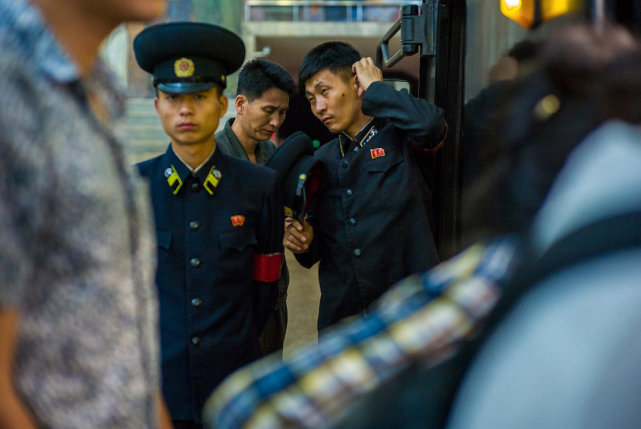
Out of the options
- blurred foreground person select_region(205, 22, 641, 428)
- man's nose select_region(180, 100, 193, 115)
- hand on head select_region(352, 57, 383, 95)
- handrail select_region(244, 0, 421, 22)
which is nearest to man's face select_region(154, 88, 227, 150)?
man's nose select_region(180, 100, 193, 115)

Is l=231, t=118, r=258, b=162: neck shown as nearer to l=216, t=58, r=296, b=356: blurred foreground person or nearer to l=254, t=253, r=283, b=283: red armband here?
l=216, t=58, r=296, b=356: blurred foreground person

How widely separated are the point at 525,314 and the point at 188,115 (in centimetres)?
150

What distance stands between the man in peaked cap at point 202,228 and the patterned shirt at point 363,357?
1.11m

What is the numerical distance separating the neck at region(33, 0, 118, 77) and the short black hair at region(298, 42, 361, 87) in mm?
1759

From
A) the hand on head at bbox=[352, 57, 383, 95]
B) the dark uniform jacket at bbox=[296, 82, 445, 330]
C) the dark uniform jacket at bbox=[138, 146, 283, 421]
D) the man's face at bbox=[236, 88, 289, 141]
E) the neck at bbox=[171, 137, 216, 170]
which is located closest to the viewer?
the dark uniform jacket at bbox=[138, 146, 283, 421]

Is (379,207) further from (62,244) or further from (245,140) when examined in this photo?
(62,244)

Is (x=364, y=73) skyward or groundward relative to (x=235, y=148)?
skyward

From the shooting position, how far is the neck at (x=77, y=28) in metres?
0.80

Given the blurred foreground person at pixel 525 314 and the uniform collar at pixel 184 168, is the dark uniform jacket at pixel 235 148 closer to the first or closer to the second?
the uniform collar at pixel 184 168

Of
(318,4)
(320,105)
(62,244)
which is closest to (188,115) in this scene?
(320,105)

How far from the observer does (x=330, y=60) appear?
8.52 feet

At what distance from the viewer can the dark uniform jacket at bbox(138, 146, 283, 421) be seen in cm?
186

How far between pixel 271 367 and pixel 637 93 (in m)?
Result: 0.55

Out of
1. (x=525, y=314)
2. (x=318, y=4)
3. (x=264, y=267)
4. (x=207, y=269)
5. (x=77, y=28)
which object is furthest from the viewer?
(x=318, y=4)
